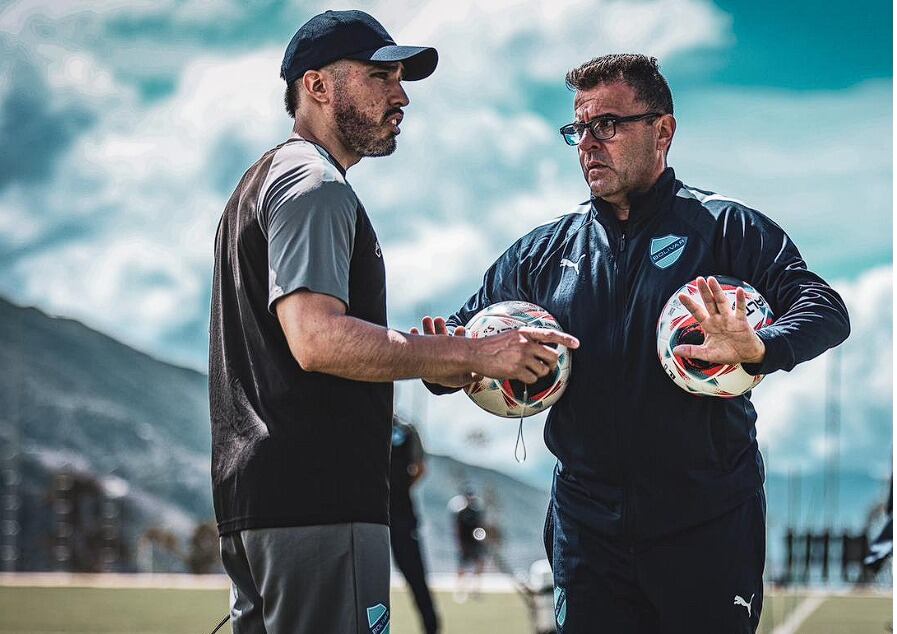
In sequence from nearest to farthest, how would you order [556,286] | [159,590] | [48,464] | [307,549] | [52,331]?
[307,549]
[556,286]
[159,590]
[48,464]
[52,331]

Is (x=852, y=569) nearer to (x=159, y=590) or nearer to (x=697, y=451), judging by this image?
(x=159, y=590)

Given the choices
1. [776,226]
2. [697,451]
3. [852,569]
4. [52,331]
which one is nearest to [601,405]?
[697,451]

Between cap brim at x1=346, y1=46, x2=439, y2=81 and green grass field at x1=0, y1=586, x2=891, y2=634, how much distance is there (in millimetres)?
6964

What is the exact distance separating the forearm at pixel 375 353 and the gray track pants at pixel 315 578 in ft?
1.29

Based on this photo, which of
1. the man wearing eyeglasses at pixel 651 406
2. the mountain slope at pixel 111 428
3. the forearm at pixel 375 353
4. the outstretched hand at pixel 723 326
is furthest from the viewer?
the mountain slope at pixel 111 428

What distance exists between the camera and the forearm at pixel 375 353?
295cm

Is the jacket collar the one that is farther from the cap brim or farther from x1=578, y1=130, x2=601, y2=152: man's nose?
the cap brim

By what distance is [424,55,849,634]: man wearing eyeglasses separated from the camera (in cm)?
358

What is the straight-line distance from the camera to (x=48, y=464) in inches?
1561

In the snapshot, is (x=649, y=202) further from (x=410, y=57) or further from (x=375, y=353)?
(x=375, y=353)

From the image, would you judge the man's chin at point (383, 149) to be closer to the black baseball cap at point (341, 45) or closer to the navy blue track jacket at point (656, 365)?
the black baseball cap at point (341, 45)

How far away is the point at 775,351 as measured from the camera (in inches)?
132

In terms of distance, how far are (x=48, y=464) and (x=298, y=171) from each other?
39.0m

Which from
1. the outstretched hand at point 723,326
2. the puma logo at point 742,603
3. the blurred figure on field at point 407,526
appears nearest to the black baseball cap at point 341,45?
the outstretched hand at point 723,326
